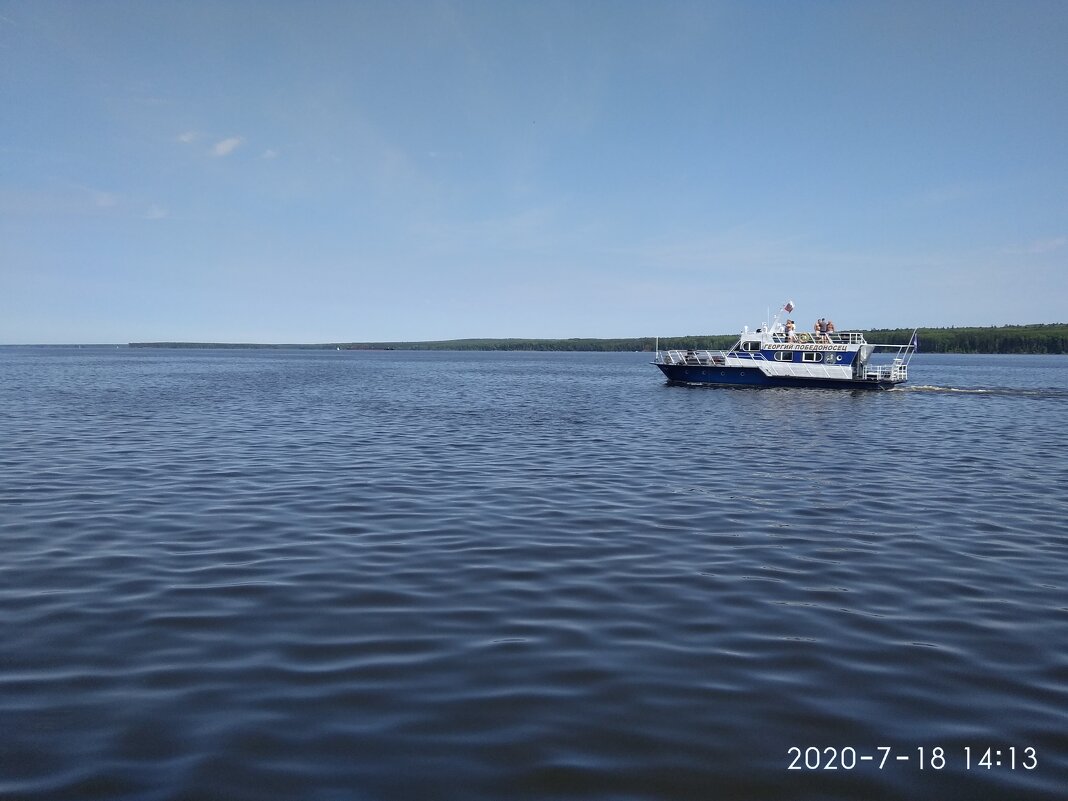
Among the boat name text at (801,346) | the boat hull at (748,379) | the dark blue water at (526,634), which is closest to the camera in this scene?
the dark blue water at (526,634)

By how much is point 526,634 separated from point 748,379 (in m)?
63.1

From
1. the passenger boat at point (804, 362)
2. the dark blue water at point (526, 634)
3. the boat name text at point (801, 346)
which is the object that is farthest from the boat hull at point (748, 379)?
the dark blue water at point (526, 634)

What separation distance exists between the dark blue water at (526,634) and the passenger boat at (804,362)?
4554cm

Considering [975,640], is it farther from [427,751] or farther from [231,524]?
[231,524]

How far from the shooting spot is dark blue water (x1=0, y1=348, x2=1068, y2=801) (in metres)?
5.93

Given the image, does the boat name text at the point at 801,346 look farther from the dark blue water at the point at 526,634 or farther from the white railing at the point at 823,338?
the dark blue water at the point at 526,634

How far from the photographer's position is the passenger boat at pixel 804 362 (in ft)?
212

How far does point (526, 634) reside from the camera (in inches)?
340

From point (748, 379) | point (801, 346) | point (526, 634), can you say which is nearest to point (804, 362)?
point (801, 346)

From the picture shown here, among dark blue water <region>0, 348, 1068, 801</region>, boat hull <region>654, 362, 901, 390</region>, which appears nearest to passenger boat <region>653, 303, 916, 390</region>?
boat hull <region>654, 362, 901, 390</region>

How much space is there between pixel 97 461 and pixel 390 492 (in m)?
11.1

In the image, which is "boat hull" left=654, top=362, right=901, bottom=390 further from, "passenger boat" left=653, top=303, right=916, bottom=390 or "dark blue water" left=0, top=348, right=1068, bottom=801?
"dark blue water" left=0, top=348, right=1068, bottom=801

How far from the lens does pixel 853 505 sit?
1698cm

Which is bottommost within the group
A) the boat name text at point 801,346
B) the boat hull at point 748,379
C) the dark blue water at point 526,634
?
the dark blue water at point 526,634
